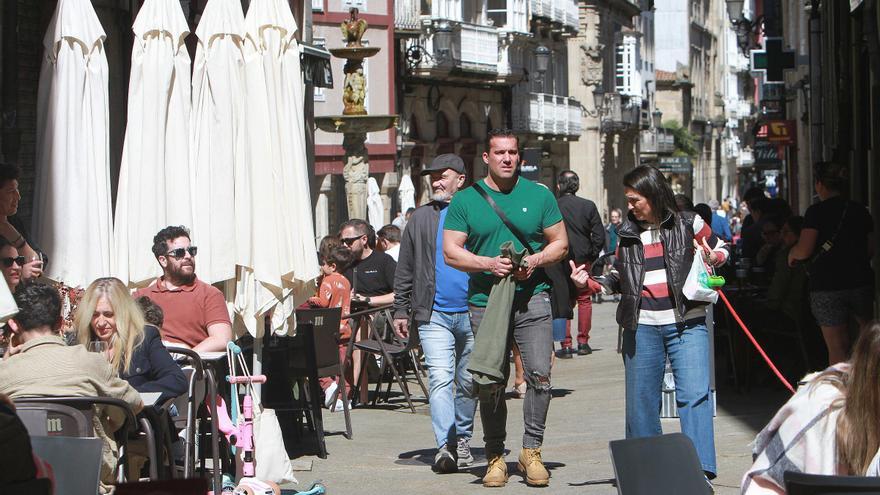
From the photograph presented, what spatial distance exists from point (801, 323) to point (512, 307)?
17.7 feet

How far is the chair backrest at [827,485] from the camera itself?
4.04 meters

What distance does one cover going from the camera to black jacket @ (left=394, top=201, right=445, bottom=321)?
1033 centimetres

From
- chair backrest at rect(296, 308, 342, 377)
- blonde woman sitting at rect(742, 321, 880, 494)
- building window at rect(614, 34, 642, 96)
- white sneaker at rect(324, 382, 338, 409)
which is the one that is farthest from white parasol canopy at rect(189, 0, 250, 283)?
building window at rect(614, 34, 642, 96)

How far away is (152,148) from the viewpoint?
394 inches

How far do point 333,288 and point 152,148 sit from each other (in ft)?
14.3

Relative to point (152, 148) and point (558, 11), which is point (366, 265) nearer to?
point (152, 148)

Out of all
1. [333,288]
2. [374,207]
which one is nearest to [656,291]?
[333,288]

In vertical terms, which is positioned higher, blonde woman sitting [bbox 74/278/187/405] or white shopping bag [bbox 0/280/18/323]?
white shopping bag [bbox 0/280/18/323]

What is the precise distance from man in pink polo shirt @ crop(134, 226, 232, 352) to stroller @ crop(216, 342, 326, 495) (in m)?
0.24

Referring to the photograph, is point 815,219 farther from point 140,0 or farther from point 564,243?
point 140,0

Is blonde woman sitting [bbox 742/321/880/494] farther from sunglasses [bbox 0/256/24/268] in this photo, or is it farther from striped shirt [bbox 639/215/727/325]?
sunglasses [bbox 0/256/24/268]

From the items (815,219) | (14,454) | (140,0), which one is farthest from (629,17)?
(14,454)

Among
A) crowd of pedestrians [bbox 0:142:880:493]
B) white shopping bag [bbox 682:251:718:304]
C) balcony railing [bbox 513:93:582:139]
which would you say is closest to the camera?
crowd of pedestrians [bbox 0:142:880:493]

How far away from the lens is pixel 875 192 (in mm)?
14844
